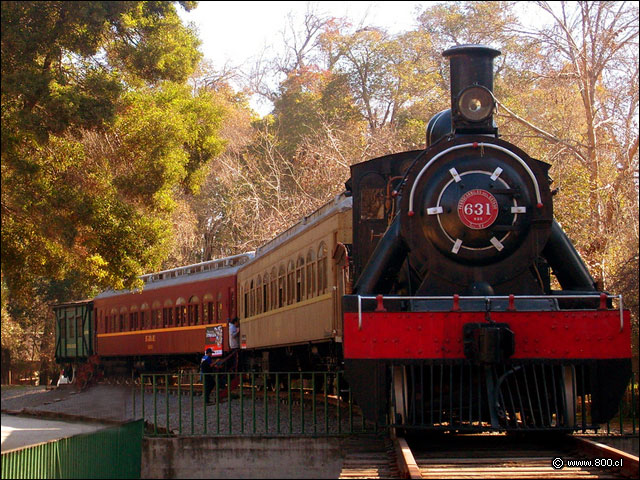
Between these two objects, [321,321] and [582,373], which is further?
[321,321]

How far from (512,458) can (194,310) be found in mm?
15343

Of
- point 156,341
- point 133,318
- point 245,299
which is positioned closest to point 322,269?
point 245,299

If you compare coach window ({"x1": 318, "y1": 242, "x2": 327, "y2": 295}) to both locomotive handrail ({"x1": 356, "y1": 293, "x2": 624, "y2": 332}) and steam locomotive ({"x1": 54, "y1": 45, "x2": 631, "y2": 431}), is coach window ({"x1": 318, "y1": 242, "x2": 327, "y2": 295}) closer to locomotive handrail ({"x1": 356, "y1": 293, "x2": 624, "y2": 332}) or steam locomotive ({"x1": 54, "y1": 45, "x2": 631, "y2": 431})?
steam locomotive ({"x1": 54, "y1": 45, "x2": 631, "y2": 431})

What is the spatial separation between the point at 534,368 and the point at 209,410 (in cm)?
881

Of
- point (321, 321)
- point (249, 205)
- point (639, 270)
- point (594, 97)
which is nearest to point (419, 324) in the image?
point (321, 321)

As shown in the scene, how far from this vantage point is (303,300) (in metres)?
13.9

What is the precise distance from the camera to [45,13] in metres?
11.6

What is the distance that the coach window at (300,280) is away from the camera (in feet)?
46.4

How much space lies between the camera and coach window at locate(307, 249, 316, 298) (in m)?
13.2

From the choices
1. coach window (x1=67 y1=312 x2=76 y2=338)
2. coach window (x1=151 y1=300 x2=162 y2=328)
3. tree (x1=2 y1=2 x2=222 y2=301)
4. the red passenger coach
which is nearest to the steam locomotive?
tree (x1=2 y1=2 x2=222 y2=301)

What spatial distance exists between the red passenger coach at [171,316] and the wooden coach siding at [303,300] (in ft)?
5.27

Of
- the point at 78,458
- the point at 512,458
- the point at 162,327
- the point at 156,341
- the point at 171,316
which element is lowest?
the point at 512,458

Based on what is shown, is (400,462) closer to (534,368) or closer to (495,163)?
(534,368)

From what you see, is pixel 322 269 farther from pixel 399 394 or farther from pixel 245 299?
pixel 245 299
